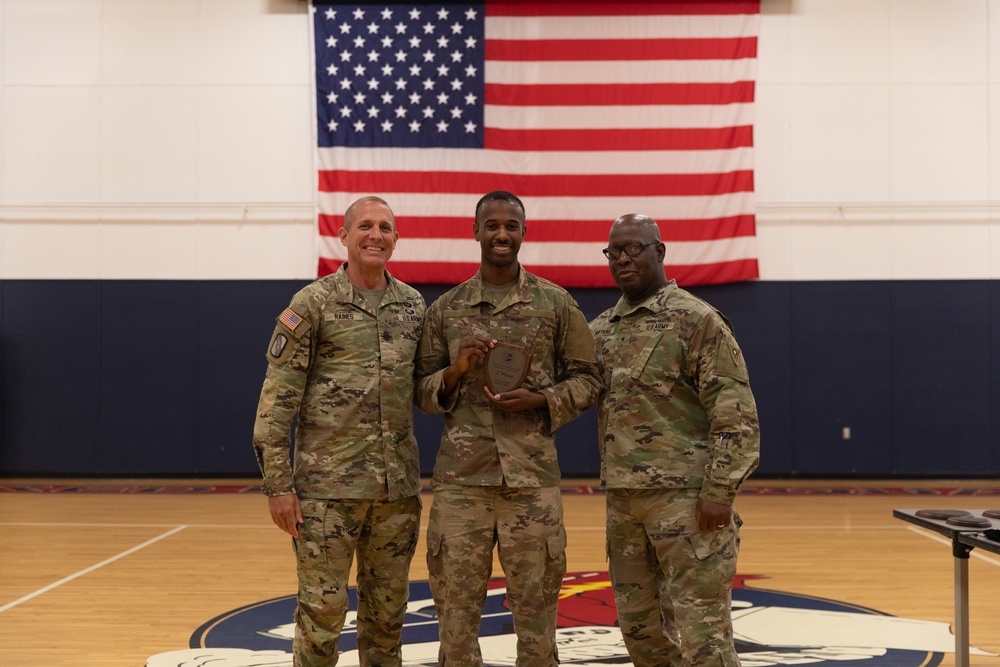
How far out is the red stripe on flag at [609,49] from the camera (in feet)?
33.6

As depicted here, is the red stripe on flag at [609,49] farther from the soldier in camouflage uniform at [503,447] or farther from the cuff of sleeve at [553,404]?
the cuff of sleeve at [553,404]

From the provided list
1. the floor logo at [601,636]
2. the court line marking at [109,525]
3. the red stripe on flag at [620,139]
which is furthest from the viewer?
the red stripe on flag at [620,139]

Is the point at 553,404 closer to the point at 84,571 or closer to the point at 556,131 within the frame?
the point at 84,571

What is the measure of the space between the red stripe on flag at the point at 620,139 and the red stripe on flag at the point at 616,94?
1.01 ft

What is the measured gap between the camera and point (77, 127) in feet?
34.6

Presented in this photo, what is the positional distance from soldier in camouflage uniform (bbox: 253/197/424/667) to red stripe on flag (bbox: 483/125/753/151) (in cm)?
704

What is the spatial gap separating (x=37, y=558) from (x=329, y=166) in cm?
530

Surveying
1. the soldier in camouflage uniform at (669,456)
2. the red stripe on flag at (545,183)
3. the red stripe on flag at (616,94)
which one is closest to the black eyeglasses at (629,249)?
the soldier in camouflage uniform at (669,456)

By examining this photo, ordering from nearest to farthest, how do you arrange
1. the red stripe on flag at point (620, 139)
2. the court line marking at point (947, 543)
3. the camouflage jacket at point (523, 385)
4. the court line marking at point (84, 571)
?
1. the camouflage jacket at point (523, 385)
2. the court line marking at point (84, 571)
3. the court line marking at point (947, 543)
4. the red stripe on flag at point (620, 139)

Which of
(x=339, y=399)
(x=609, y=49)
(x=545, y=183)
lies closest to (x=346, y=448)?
(x=339, y=399)

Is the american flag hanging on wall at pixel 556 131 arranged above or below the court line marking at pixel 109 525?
above

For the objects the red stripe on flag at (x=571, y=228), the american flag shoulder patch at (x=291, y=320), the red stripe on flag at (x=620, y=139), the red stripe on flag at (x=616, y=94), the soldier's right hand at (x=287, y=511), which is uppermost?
the red stripe on flag at (x=616, y=94)

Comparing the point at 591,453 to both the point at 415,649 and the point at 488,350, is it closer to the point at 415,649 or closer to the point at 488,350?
the point at 415,649

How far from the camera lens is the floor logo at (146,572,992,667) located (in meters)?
4.16
